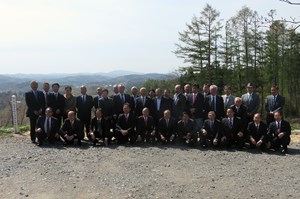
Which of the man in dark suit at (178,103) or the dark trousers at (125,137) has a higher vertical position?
the man in dark suit at (178,103)

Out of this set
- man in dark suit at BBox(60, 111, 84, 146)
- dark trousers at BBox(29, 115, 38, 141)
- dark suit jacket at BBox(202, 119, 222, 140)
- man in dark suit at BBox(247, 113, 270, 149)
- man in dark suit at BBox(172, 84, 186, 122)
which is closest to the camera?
man in dark suit at BBox(247, 113, 270, 149)

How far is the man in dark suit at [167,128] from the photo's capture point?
11578mm

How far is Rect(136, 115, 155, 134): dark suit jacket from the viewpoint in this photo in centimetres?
1169

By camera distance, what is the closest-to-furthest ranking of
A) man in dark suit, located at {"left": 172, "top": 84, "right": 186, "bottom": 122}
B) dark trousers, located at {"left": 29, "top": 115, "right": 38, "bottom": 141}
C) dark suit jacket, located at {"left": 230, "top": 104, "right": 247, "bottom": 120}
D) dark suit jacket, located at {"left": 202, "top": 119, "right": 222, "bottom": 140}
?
dark suit jacket, located at {"left": 202, "top": 119, "right": 222, "bottom": 140}
dark suit jacket, located at {"left": 230, "top": 104, "right": 247, "bottom": 120}
man in dark suit, located at {"left": 172, "top": 84, "right": 186, "bottom": 122}
dark trousers, located at {"left": 29, "top": 115, "right": 38, "bottom": 141}

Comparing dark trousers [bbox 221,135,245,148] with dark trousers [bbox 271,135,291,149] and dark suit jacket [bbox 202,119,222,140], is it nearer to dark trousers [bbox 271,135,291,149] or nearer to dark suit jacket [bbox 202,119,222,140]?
dark suit jacket [bbox 202,119,222,140]

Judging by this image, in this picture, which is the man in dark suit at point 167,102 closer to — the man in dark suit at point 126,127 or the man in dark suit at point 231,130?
the man in dark suit at point 126,127

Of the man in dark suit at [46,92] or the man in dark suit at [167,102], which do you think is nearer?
the man in dark suit at [167,102]

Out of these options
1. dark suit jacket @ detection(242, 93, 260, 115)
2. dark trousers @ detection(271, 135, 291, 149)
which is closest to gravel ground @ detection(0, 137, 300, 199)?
dark trousers @ detection(271, 135, 291, 149)

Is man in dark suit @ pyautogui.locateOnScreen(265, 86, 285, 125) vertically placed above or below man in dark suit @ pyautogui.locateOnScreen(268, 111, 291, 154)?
above

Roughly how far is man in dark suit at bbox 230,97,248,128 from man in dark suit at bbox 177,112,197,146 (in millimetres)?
1280

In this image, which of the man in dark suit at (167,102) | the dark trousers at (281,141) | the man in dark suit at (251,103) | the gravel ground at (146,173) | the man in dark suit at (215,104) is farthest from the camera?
the man in dark suit at (167,102)

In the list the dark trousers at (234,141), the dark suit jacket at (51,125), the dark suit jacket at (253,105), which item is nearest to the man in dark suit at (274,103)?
the dark suit jacket at (253,105)

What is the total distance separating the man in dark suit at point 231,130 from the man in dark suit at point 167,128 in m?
1.50

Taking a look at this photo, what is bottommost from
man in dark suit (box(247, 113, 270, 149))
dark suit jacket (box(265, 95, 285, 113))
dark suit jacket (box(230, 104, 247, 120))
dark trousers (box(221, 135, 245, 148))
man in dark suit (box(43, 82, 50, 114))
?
dark trousers (box(221, 135, 245, 148))
